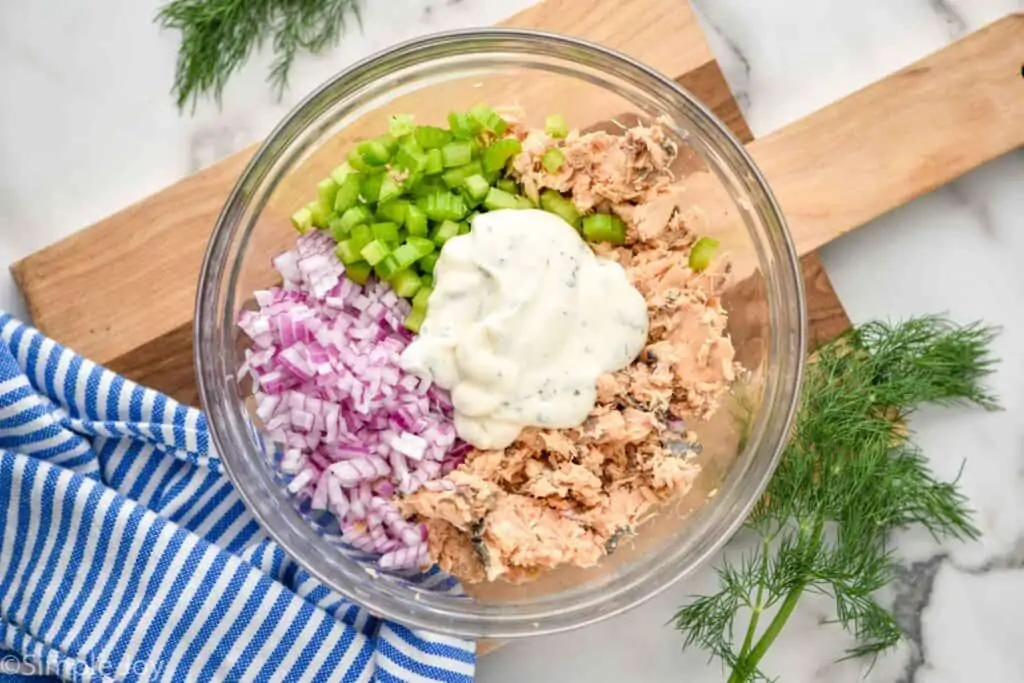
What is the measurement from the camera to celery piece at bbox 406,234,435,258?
1812 millimetres

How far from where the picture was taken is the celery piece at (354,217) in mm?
1831

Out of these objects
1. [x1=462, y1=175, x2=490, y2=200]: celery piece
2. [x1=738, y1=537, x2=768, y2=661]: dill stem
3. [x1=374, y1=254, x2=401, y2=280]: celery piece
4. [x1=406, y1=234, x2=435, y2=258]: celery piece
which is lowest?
[x1=738, y1=537, x2=768, y2=661]: dill stem

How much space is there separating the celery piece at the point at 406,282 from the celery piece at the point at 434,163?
192 millimetres

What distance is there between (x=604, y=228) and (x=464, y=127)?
0.33 m

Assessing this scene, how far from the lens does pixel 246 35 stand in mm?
2203

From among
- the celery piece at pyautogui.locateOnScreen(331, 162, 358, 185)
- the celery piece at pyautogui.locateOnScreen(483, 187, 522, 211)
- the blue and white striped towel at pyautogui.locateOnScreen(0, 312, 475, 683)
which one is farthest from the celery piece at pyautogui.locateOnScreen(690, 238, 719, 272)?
the blue and white striped towel at pyautogui.locateOnScreen(0, 312, 475, 683)

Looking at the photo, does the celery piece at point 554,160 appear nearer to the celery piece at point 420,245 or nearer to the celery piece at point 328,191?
the celery piece at point 420,245

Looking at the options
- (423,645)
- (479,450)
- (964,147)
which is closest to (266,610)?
(423,645)

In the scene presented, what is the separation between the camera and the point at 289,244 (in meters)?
2.02

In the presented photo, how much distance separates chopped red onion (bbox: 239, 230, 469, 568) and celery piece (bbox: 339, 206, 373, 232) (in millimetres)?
73

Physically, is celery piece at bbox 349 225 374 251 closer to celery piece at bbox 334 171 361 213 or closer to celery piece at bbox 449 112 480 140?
celery piece at bbox 334 171 361 213

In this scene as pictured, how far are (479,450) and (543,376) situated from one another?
191mm

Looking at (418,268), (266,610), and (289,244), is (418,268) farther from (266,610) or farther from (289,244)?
(266,610)

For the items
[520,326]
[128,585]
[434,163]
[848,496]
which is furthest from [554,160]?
[128,585]
